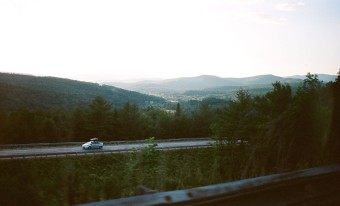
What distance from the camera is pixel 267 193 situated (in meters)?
3.24

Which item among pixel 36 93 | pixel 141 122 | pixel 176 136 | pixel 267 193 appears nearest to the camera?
pixel 267 193

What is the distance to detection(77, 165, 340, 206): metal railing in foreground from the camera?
8.45ft

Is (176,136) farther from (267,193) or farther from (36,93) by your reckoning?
(267,193)

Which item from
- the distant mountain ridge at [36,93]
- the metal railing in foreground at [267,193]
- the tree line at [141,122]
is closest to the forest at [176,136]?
the tree line at [141,122]

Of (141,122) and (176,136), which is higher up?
(141,122)

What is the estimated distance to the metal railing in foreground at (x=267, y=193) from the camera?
2.58 m

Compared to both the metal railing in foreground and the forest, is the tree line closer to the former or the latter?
the forest

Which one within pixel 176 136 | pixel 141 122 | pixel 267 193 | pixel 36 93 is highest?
pixel 267 193

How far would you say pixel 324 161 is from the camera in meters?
5.48

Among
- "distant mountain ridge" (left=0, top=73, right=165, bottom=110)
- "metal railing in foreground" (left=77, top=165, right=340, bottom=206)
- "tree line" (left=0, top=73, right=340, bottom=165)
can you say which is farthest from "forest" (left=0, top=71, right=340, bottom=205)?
"distant mountain ridge" (left=0, top=73, right=165, bottom=110)

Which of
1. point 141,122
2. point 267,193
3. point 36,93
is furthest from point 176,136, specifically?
point 267,193

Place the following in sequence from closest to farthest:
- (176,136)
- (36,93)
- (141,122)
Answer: (141,122)
(176,136)
(36,93)

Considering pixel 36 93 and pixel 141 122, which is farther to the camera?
pixel 36 93

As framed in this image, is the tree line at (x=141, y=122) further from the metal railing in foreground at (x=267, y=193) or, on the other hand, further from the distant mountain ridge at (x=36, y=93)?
the distant mountain ridge at (x=36, y=93)
